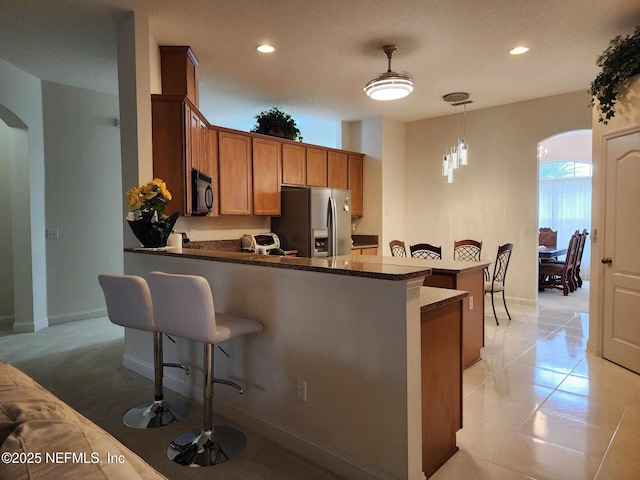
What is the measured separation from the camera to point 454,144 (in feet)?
20.5

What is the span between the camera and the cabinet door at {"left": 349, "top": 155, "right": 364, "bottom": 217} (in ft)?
21.0

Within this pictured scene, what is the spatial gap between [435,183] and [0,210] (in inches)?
235

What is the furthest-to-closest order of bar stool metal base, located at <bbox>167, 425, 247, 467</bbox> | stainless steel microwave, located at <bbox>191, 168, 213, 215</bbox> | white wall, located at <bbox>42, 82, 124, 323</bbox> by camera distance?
1. white wall, located at <bbox>42, 82, 124, 323</bbox>
2. stainless steel microwave, located at <bbox>191, 168, 213, 215</bbox>
3. bar stool metal base, located at <bbox>167, 425, 247, 467</bbox>

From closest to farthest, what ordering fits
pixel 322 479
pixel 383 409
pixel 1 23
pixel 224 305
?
pixel 383 409 < pixel 322 479 < pixel 224 305 < pixel 1 23

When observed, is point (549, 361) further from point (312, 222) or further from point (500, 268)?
point (312, 222)

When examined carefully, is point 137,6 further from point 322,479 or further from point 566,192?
point 566,192

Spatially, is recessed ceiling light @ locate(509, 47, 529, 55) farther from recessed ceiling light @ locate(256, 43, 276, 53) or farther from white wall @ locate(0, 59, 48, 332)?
white wall @ locate(0, 59, 48, 332)

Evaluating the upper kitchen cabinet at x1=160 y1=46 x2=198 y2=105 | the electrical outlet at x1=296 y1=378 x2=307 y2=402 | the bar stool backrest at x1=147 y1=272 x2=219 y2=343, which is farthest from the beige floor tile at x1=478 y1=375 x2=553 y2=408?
the upper kitchen cabinet at x1=160 y1=46 x2=198 y2=105

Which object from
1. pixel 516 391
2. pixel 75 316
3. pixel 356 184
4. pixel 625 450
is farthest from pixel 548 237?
pixel 75 316

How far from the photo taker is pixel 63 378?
3260 millimetres

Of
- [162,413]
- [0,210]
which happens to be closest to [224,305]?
[162,413]

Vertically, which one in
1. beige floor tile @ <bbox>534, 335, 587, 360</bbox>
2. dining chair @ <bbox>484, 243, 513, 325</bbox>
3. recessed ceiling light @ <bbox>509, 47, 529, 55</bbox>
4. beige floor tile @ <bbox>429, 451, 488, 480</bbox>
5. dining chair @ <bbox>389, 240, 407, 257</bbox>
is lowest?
beige floor tile @ <bbox>429, 451, 488, 480</bbox>

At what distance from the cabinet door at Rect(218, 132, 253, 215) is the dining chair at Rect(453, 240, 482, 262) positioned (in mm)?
2643

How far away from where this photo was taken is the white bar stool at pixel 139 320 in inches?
93.8
